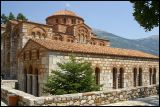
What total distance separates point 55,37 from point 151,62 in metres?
14.3

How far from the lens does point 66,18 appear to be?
38219 mm

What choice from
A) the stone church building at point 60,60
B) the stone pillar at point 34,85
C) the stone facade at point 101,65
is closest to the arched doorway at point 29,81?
the stone church building at point 60,60

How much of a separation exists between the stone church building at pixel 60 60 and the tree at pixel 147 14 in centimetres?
422

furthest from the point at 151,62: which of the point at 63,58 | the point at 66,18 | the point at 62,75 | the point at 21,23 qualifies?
the point at 66,18

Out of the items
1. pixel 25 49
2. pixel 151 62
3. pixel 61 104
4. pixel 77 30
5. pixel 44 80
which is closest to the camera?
pixel 61 104

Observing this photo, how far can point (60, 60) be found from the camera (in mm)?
15688

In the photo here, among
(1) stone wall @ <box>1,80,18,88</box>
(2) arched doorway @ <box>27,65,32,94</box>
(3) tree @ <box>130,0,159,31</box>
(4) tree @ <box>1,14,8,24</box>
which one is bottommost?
(1) stone wall @ <box>1,80,18,88</box>

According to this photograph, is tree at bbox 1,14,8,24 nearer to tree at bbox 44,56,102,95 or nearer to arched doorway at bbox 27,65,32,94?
arched doorway at bbox 27,65,32,94

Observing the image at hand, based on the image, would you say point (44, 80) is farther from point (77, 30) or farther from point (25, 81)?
point (77, 30)

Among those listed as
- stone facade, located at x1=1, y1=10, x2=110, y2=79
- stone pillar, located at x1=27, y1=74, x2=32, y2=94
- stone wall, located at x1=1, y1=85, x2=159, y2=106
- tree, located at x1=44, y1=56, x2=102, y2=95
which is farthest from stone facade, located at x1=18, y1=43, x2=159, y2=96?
stone facade, located at x1=1, y1=10, x2=110, y2=79

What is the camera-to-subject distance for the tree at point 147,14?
14250mm

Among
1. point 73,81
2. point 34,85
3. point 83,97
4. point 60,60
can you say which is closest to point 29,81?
point 34,85

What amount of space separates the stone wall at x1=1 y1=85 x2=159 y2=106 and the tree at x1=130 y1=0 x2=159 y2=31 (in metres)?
4.66

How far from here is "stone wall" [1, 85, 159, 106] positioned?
8.56 metres
